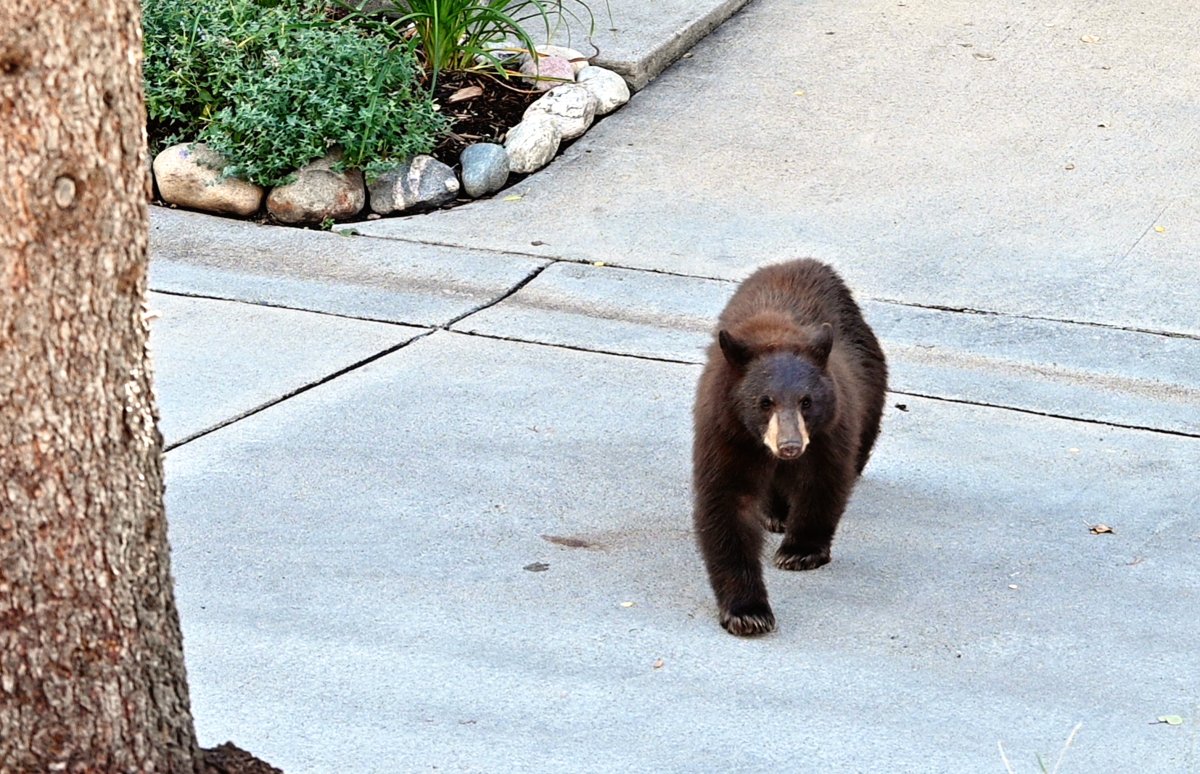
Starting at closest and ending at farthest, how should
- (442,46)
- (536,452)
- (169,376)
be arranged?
(536,452) < (169,376) < (442,46)

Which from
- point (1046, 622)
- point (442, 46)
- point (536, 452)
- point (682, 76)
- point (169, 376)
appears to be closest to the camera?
point (1046, 622)

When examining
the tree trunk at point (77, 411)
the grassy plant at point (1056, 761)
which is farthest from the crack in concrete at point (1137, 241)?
the tree trunk at point (77, 411)

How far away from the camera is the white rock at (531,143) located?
25.8 feet

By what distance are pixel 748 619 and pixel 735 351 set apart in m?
0.71

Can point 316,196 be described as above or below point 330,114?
below

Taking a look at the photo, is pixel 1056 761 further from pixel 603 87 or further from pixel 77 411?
pixel 603 87

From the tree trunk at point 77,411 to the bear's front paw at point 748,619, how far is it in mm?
1861

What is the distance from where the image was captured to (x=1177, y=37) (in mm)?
9094

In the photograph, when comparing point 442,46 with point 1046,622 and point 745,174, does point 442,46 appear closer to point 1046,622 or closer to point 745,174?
point 745,174

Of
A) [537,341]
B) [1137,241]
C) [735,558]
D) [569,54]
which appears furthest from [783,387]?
[569,54]

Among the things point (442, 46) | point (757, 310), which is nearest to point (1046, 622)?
point (757, 310)

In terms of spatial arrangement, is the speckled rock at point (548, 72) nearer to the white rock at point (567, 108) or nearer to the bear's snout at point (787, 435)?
the white rock at point (567, 108)

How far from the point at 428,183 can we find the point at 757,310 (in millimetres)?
3083

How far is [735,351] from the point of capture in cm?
441
